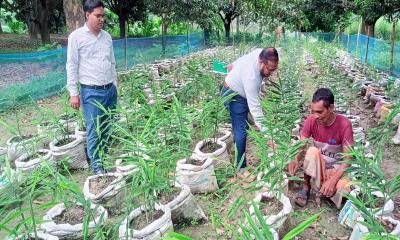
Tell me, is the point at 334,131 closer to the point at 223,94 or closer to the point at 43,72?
the point at 223,94

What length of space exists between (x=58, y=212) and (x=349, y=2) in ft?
54.7

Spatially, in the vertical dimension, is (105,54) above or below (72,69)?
above

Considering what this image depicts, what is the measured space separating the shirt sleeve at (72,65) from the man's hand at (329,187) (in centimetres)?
227

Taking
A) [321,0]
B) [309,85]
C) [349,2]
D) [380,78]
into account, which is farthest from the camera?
[321,0]

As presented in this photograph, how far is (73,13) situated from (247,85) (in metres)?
4.91

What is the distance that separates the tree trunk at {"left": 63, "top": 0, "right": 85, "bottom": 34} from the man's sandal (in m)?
5.53

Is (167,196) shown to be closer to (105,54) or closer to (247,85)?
(247,85)

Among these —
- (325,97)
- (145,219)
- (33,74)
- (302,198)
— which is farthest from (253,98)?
(33,74)

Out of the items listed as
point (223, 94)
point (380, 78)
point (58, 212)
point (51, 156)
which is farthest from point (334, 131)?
point (380, 78)

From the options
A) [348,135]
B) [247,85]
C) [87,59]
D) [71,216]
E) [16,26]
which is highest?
[16,26]

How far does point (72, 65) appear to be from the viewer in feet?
11.2

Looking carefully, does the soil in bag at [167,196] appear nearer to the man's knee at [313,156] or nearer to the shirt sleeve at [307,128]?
the man's knee at [313,156]

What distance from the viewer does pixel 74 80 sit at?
3.40 m

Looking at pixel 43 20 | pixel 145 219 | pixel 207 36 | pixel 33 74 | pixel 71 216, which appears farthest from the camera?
pixel 207 36
